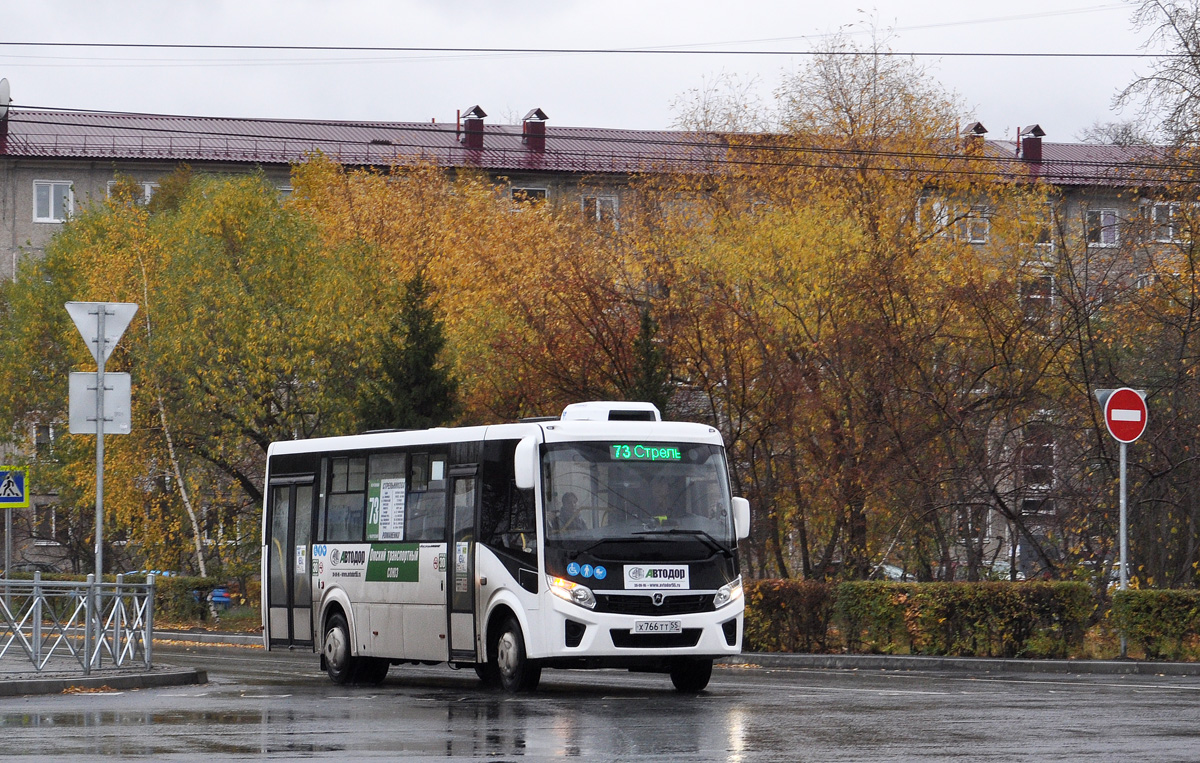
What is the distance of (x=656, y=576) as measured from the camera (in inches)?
663

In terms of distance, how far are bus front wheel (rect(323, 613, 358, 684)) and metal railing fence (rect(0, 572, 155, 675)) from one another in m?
2.39

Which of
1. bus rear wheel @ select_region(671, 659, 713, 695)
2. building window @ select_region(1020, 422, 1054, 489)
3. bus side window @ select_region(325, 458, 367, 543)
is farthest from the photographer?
building window @ select_region(1020, 422, 1054, 489)

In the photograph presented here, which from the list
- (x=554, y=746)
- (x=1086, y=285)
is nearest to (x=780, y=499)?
(x=1086, y=285)

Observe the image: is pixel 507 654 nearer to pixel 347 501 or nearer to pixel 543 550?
pixel 543 550

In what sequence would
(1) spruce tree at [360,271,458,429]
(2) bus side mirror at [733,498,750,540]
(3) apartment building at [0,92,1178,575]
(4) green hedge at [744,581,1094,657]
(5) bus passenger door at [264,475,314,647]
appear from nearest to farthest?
(2) bus side mirror at [733,498,750,540], (5) bus passenger door at [264,475,314,647], (4) green hedge at [744,581,1094,657], (1) spruce tree at [360,271,458,429], (3) apartment building at [0,92,1178,575]

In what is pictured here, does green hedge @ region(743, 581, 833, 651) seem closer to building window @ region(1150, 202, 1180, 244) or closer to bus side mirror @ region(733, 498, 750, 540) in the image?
bus side mirror @ region(733, 498, 750, 540)

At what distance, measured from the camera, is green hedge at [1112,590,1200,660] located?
21172 mm

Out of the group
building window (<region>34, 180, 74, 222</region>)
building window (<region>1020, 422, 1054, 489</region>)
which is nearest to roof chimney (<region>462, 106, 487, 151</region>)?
building window (<region>34, 180, 74, 222</region>)

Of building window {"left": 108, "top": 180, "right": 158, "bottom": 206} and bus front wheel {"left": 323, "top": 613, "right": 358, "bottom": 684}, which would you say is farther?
building window {"left": 108, "top": 180, "right": 158, "bottom": 206}

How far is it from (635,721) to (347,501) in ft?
24.4

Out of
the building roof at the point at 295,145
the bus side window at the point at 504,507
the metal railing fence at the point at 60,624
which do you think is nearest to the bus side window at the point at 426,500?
the bus side window at the point at 504,507

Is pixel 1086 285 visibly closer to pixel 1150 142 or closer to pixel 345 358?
pixel 1150 142

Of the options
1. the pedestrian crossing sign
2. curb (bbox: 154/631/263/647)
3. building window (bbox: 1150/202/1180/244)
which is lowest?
curb (bbox: 154/631/263/647)

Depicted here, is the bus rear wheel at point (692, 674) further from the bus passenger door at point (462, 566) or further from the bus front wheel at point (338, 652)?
the bus front wheel at point (338, 652)
